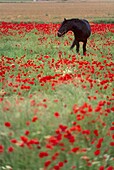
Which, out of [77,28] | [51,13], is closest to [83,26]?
[77,28]

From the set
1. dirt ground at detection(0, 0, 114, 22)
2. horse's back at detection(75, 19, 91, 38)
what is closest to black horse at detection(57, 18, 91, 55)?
horse's back at detection(75, 19, 91, 38)

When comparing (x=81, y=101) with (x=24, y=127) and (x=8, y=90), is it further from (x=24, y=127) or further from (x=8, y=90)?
(x=8, y=90)

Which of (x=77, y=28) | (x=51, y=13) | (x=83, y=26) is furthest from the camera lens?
(x=51, y=13)

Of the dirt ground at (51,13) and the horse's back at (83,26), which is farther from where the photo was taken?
the dirt ground at (51,13)

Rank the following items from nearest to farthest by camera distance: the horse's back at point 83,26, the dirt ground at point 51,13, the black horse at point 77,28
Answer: the black horse at point 77,28 < the horse's back at point 83,26 < the dirt ground at point 51,13

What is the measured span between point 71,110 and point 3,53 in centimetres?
992

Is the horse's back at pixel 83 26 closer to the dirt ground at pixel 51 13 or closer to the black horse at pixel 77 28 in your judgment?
the black horse at pixel 77 28

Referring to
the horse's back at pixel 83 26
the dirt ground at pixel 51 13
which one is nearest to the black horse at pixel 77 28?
the horse's back at pixel 83 26

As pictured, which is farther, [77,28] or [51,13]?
[51,13]

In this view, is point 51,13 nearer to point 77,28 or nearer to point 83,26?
point 83,26

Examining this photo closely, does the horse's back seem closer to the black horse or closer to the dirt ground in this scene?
the black horse

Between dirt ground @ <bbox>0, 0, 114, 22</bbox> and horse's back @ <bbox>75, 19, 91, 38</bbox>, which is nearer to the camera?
horse's back @ <bbox>75, 19, 91, 38</bbox>

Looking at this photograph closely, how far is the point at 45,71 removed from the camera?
1086 centimetres

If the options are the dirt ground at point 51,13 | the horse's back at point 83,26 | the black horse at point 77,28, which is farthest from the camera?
the dirt ground at point 51,13
